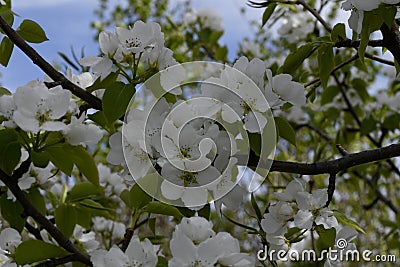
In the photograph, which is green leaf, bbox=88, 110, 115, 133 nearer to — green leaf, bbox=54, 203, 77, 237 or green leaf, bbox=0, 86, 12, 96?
green leaf, bbox=0, 86, 12, 96

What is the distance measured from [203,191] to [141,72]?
25 centimetres

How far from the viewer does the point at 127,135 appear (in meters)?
0.91

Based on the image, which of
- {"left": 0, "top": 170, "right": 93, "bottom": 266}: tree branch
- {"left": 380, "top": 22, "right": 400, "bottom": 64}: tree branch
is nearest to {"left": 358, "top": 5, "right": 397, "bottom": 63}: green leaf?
{"left": 380, "top": 22, "right": 400, "bottom": 64}: tree branch

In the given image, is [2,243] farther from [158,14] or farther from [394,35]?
[158,14]

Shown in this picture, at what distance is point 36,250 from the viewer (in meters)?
0.96

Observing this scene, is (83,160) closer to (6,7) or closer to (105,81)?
(105,81)

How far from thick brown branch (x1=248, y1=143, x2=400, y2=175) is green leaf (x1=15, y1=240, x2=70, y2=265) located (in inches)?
13.3

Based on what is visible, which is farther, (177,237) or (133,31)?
(133,31)

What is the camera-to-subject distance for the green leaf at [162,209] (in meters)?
0.98

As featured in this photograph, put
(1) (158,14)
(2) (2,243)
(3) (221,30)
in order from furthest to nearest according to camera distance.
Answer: (1) (158,14)
(3) (221,30)
(2) (2,243)

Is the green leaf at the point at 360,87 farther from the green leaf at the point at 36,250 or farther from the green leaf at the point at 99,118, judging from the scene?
the green leaf at the point at 36,250

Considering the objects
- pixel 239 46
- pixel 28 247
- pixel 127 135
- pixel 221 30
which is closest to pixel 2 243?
pixel 28 247

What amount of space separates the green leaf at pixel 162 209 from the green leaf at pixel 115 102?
6.4 inches

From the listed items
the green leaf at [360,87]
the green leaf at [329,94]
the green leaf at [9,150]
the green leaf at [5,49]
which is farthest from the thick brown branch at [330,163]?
the green leaf at [360,87]
